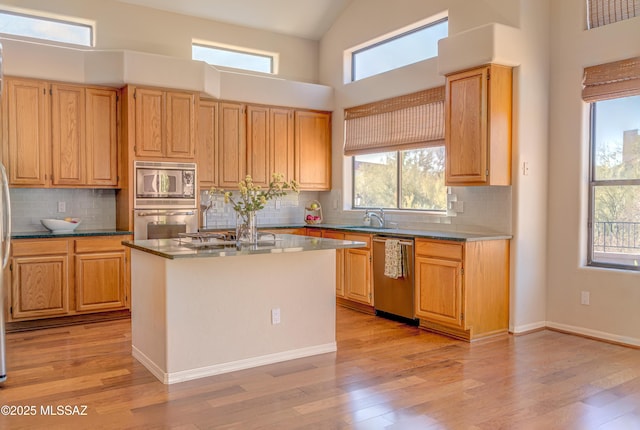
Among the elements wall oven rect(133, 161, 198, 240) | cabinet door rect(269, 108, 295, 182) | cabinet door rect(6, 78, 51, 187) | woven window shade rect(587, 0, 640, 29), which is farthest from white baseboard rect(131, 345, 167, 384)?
woven window shade rect(587, 0, 640, 29)

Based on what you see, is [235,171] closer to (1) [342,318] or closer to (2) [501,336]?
(1) [342,318]

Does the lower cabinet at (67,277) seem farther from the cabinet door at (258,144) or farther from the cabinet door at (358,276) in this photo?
the cabinet door at (358,276)

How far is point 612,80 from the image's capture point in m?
4.47

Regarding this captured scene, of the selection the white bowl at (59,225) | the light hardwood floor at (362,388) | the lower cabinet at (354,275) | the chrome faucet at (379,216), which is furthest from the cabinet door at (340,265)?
the white bowl at (59,225)

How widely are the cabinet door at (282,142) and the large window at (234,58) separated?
69 cm

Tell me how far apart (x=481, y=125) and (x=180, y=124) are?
A: 10.7ft

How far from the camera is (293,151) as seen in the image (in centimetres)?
709

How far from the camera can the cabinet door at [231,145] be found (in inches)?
257

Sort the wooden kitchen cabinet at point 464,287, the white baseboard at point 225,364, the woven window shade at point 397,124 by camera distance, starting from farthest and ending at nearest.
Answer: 1. the woven window shade at point 397,124
2. the wooden kitchen cabinet at point 464,287
3. the white baseboard at point 225,364

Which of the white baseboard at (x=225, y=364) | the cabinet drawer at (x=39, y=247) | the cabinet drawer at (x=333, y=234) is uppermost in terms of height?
the cabinet drawer at (x=333, y=234)

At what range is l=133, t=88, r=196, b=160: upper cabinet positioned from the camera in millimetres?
5688

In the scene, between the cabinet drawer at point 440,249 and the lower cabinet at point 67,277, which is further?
the lower cabinet at point 67,277

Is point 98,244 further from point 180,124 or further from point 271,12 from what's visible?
point 271,12

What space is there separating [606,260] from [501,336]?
114 cm
